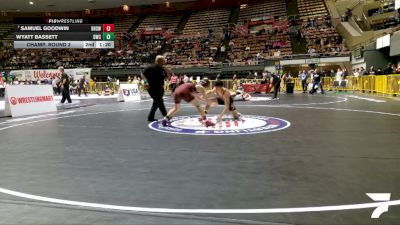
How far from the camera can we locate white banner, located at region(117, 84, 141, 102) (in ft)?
57.7

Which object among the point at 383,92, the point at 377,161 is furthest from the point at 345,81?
the point at 377,161

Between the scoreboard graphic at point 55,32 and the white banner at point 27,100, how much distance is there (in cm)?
635

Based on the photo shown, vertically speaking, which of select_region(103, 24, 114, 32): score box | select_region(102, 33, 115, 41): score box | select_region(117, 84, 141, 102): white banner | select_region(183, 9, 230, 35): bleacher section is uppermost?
select_region(183, 9, 230, 35): bleacher section

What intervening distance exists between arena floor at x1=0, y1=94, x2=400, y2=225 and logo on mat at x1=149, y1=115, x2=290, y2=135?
177 mm

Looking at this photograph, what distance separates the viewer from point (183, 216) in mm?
2852

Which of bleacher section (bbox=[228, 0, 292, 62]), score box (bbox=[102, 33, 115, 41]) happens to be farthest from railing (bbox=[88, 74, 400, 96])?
score box (bbox=[102, 33, 115, 41])

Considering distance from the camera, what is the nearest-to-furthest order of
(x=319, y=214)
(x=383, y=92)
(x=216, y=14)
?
(x=319, y=214) < (x=383, y=92) < (x=216, y=14)

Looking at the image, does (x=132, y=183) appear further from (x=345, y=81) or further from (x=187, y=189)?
(x=345, y=81)

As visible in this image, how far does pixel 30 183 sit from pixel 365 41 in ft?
107

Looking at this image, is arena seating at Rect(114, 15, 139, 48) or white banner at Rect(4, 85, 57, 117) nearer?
white banner at Rect(4, 85, 57, 117)

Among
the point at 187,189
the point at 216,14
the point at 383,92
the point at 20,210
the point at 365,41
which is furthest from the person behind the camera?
the point at 216,14

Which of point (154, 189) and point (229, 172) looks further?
point (229, 172)

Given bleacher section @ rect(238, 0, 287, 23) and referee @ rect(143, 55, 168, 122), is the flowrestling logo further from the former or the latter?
bleacher section @ rect(238, 0, 287, 23)

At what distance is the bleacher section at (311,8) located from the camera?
37531 mm
